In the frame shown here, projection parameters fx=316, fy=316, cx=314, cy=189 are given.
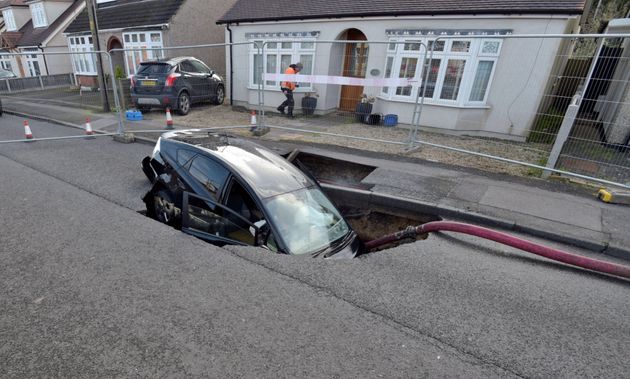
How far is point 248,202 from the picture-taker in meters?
3.49

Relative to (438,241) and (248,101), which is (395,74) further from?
(438,241)

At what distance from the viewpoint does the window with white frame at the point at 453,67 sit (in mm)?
9328

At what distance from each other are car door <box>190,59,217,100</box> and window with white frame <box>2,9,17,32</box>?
28.6 metres

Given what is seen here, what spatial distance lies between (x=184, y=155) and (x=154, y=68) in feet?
30.1

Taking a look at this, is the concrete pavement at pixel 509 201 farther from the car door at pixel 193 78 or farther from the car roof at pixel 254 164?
the car door at pixel 193 78

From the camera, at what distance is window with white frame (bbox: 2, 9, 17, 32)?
28.2 m

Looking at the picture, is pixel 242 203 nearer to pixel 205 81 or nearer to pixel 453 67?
pixel 453 67

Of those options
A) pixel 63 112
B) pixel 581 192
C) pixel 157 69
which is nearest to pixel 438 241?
pixel 581 192

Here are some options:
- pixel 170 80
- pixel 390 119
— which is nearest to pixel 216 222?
pixel 390 119

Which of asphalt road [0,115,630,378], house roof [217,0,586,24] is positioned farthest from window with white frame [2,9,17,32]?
asphalt road [0,115,630,378]

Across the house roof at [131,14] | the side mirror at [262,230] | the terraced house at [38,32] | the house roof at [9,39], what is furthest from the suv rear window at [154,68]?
the house roof at [9,39]

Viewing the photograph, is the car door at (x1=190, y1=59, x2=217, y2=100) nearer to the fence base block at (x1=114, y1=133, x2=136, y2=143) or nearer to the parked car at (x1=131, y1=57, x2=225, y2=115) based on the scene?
the parked car at (x1=131, y1=57, x2=225, y2=115)

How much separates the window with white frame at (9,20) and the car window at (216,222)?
1497 inches

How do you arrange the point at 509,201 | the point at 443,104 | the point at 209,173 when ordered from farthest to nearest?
the point at 443,104
the point at 509,201
the point at 209,173
